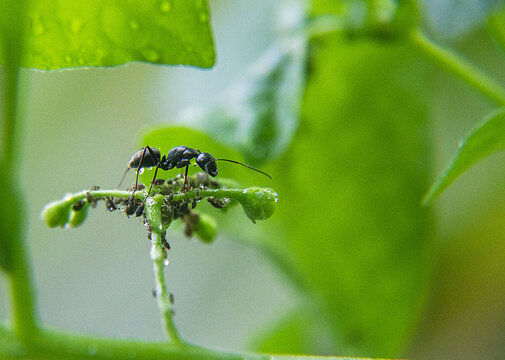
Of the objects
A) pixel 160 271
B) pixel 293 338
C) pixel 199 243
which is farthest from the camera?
pixel 199 243

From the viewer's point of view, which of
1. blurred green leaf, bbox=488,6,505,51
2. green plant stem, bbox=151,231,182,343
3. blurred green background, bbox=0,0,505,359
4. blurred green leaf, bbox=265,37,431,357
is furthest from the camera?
blurred green background, bbox=0,0,505,359

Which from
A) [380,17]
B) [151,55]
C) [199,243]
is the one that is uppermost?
[199,243]

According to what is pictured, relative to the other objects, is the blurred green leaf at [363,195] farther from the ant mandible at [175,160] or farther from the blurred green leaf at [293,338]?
the ant mandible at [175,160]

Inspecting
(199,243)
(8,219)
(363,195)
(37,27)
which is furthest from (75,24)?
(199,243)

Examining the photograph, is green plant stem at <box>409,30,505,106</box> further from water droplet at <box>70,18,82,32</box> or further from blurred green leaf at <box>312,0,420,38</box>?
water droplet at <box>70,18,82,32</box>

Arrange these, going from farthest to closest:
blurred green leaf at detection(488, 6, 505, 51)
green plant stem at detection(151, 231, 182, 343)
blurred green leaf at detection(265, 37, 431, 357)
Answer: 1. blurred green leaf at detection(265, 37, 431, 357)
2. blurred green leaf at detection(488, 6, 505, 51)
3. green plant stem at detection(151, 231, 182, 343)

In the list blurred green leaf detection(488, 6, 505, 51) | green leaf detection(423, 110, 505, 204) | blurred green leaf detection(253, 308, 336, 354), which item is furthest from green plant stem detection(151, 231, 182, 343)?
blurred green leaf detection(253, 308, 336, 354)

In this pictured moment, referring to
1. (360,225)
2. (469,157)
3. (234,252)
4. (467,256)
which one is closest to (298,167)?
(360,225)

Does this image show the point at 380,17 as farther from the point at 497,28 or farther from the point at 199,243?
the point at 199,243
